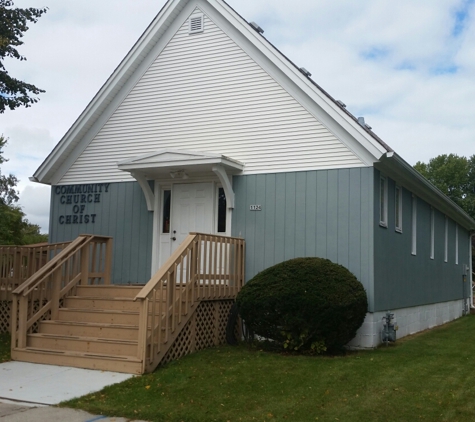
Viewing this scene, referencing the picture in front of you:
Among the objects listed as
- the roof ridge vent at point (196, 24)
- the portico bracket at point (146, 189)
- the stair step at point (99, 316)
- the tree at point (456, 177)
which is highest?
the tree at point (456, 177)

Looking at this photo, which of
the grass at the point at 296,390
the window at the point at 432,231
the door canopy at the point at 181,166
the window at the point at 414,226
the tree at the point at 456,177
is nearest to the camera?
the grass at the point at 296,390

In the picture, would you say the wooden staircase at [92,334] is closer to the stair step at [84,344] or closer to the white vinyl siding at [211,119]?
the stair step at [84,344]

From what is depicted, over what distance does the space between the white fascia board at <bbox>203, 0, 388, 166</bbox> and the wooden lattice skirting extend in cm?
397

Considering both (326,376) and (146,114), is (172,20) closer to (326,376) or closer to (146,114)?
(146,114)

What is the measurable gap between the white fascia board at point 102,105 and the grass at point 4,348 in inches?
170

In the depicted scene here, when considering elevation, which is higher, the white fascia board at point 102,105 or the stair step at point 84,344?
the white fascia board at point 102,105

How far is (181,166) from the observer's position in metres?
12.4

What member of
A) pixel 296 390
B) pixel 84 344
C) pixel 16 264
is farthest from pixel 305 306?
pixel 16 264

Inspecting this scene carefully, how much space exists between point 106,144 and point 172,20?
10.9 feet

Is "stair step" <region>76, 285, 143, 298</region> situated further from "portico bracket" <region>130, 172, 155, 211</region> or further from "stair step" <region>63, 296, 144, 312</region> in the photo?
"portico bracket" <region>130, 172, 155, 211</region>

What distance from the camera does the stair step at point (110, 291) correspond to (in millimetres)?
11180

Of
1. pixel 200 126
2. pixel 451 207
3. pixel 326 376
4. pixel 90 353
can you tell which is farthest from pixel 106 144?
pixel 451 207

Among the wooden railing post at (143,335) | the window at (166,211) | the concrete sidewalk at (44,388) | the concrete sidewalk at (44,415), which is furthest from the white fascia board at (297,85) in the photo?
the concrete sidewalk at (44,415)

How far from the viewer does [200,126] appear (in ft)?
44.0
